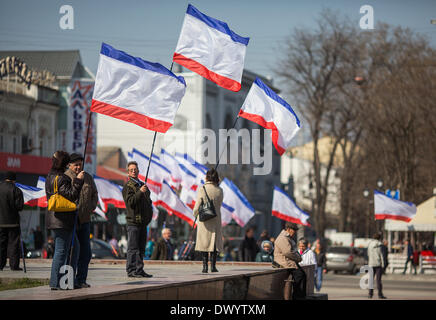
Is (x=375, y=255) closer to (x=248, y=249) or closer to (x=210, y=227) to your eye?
(x=248, y=249)

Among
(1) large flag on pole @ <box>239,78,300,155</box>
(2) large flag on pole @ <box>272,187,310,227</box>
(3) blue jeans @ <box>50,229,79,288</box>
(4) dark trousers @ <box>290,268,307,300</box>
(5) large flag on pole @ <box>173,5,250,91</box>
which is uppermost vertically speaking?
(5) large flag on pole @ <box>173,5,250,91</box>

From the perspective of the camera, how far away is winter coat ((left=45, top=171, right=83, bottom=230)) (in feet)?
36.0

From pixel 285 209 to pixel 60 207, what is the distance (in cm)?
1709

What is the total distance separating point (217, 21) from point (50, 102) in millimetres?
42373

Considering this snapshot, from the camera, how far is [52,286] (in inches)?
436

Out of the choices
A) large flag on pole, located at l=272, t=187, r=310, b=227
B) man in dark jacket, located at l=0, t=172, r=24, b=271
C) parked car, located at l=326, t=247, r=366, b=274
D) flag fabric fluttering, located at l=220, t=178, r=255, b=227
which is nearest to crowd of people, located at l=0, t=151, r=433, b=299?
man in dark jacket, located at l=0, t=172, r=24, b=271

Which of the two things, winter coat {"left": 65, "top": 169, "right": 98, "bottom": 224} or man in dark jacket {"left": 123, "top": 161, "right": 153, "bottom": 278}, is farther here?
man in dark jacket {"left": 123, "top": 161, "right": 153, "bottom": 278}

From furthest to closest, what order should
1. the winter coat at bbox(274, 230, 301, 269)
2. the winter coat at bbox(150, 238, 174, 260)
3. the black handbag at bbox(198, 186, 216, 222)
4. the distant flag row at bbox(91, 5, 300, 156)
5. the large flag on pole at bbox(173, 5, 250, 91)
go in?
the winter coat at bbox(150, 238, 174, 260)
the winter coat at bbox(274, 230, 301, 269)
the large flag on pole at bbox(173, 5, 250, 91)
the black handbag at bbox(198, 186, 216, 222)
the distant flag row at bbox(91, 5, 300, 156)

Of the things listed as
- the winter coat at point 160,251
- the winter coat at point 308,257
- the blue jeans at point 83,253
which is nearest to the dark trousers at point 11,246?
the blue jeans at point 83,253

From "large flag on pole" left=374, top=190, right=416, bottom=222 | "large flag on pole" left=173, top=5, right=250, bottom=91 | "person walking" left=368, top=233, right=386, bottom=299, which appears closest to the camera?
"large flag on pole" left=173, top=5, right=250, bottom=91

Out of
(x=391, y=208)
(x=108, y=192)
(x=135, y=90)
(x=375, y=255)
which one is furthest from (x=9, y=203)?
(x=391, y=208)

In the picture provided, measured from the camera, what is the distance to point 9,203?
614 inches

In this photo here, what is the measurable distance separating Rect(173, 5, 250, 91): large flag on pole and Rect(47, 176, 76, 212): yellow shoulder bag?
472cm

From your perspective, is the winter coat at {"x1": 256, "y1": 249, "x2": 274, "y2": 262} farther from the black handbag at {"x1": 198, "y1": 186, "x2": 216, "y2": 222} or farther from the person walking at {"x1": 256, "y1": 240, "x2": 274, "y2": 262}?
the black handbag at {"x1": 198, "y1": 186, "x2": 216, "y2": 222}
